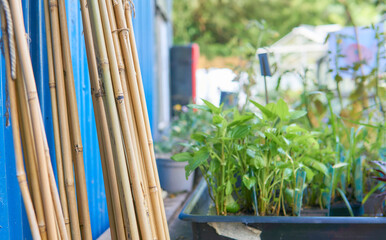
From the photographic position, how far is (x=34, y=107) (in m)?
0.84

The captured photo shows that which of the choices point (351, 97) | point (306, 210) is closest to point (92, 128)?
point (306, 210)

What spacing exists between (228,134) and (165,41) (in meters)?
4.70

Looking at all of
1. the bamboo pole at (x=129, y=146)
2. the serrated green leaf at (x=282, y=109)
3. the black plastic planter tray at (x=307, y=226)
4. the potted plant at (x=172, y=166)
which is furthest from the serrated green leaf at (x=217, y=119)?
the potted plant at (x=172, y=166)

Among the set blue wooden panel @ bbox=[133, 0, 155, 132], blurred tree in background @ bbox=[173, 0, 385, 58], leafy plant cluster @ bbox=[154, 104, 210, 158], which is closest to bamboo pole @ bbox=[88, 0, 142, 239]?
blue wooden panel @ bbox=[133, 0, 155, 132]

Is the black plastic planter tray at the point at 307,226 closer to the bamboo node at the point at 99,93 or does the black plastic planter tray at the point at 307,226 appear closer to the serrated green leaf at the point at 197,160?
the serrated green leaf at the point at 197,160

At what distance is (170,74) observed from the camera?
6039 millimetres

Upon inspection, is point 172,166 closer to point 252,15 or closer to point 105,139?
point 105,139

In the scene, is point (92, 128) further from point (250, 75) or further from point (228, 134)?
point (250, 75)

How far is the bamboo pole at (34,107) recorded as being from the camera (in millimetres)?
828

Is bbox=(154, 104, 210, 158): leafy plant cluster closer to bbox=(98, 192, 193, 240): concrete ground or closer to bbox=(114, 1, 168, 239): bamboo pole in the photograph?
bbox=(98, 192, 193, 240): concrete ground

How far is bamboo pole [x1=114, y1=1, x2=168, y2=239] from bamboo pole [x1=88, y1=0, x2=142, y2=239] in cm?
9

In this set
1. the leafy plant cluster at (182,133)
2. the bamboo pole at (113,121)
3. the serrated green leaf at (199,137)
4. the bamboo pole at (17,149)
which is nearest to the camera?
the bamboo pole at (17,149)

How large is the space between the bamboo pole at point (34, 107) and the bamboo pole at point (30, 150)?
0.03 metres

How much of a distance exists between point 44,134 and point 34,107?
0.22 ft
